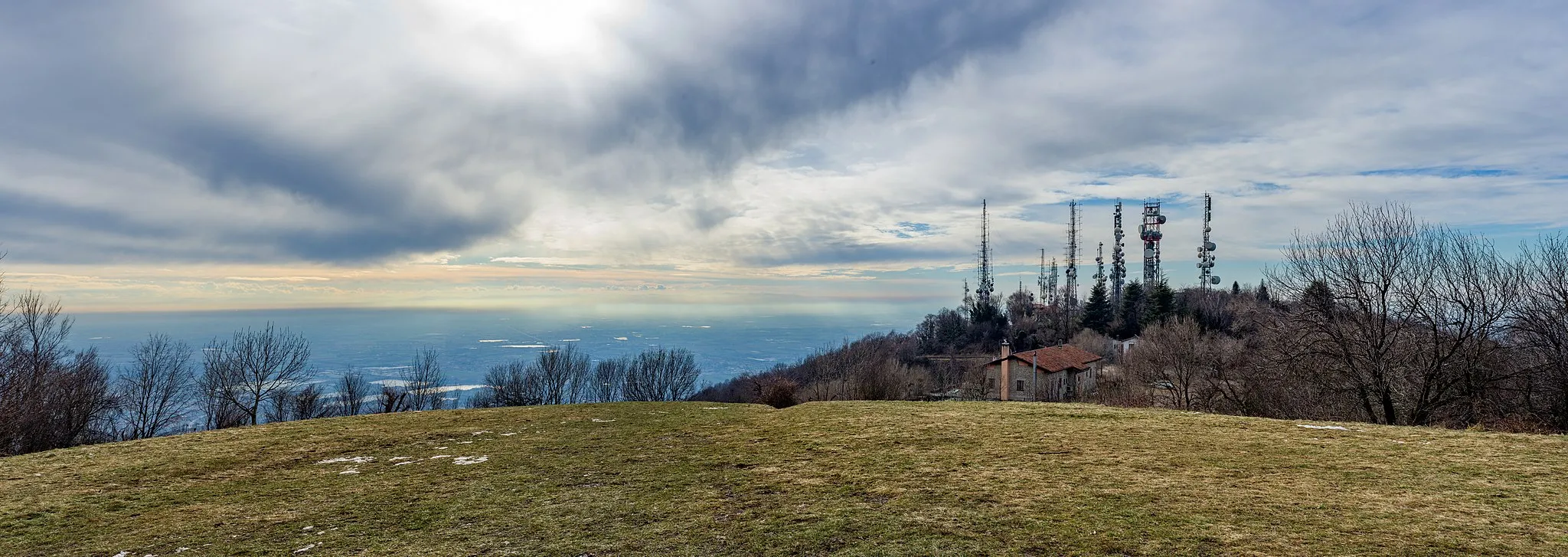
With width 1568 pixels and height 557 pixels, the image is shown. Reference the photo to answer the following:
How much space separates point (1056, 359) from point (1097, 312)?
4057 centimetres

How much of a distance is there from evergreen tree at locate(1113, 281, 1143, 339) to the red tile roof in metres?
24.7

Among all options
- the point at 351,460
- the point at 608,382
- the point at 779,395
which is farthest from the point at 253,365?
the point at 779,395

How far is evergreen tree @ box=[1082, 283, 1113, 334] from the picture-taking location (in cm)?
9400

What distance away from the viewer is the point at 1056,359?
200 ft

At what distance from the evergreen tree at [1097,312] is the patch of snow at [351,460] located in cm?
9820

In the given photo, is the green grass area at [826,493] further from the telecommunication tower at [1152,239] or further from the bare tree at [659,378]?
the telecommunication tower at [1152,239]

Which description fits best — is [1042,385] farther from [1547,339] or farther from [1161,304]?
[1547,339]

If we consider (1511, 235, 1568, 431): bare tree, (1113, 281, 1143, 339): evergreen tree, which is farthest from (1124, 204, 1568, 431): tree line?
(1113, 281, 1143, 339): evergreen tree

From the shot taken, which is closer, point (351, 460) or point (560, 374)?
point (351, 460)

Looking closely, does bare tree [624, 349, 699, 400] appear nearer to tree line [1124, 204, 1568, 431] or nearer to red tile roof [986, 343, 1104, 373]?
red tile roof [986, 343, 1104, 373]

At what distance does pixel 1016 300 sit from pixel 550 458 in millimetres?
159746

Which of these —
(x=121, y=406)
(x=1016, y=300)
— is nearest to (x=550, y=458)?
(x=121, y=406)

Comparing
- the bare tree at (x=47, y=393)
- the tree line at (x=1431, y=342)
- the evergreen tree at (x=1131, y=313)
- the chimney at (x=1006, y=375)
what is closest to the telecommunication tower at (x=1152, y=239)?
the evergreen tree at (x=1131, y=313)

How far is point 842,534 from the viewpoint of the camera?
6.77 meters
